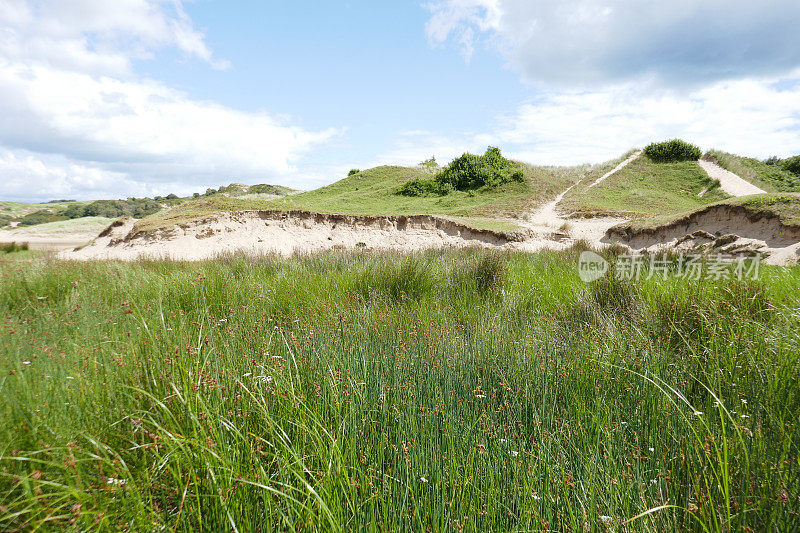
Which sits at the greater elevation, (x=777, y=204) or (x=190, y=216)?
(x=777, y=204)

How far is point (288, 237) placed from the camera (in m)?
15.7

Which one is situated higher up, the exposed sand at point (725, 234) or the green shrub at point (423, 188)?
the green shrub at point (423, 188)

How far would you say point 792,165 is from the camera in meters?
27.8

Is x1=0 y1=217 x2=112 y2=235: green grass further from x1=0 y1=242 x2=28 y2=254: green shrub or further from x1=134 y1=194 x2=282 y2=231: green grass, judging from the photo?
x1=134 y1=194 x2=282 y2=231: green grass

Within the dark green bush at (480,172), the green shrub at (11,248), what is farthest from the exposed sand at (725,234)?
the green shrub at (11,248)

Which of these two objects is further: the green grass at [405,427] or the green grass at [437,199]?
the green grass at [437,199]

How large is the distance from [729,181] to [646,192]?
6.18m

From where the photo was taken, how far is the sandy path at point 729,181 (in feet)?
74.8

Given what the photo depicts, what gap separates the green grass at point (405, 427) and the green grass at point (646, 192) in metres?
19.7

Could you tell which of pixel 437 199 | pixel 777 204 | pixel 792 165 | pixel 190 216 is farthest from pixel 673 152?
pixel 190 216

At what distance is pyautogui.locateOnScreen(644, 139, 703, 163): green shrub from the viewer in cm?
2961

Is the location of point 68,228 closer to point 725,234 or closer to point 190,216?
point 190,216

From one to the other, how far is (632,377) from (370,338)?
190 centimetres

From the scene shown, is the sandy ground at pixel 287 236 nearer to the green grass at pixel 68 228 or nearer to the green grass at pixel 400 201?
the green grass at pixel 400 201
